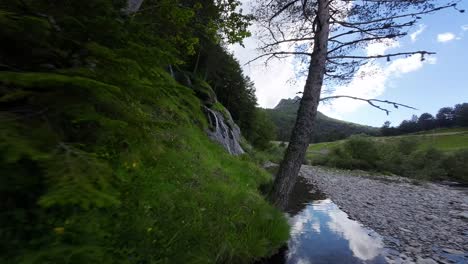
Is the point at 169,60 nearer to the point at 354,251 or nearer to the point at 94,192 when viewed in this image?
the point at 94,192

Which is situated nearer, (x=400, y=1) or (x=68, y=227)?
(x=68, y=227)

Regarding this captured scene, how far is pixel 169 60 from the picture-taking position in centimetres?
244

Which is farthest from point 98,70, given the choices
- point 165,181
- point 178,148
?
point 178,148

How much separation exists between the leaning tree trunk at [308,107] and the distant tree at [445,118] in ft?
315

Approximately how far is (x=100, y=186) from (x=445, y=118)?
103146 mm

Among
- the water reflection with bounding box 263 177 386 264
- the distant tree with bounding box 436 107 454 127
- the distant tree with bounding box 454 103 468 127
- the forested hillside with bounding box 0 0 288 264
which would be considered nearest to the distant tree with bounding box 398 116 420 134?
the distant tree with bounding box 436 107 454 127

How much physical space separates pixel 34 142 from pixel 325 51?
5774 mm

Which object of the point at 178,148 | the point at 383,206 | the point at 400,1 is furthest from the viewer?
the point at 383,206

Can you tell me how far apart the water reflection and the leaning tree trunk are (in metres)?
1.10

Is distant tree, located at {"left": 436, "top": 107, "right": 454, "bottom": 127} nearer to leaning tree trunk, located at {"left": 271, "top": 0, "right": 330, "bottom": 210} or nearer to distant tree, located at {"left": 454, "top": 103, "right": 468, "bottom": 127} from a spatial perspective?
distant tree, located at {"left": 454, "top": 103, "right": 468, "bottom": 127}

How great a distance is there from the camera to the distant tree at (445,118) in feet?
253

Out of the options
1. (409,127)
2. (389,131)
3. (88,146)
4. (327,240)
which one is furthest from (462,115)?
(88,146)

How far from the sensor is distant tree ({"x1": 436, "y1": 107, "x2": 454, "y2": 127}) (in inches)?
3036

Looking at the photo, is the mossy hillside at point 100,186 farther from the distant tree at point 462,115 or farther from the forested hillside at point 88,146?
the distant tree at point 462,115
